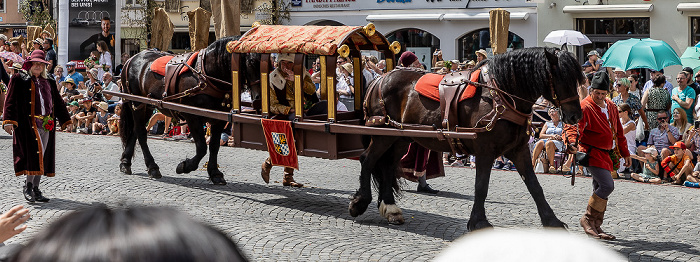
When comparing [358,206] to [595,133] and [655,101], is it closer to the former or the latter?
[595,133]

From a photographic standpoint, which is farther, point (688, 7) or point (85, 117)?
point (688, 7)

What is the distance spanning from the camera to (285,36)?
9.24m

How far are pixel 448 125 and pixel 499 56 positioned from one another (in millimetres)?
716

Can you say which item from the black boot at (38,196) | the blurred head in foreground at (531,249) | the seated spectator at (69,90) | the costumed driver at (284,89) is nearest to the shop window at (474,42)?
the seated spectator at (69,90)

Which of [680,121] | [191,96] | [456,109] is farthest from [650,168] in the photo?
[191,96]

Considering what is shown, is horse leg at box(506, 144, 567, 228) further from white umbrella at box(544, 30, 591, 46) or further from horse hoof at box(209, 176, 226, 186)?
white umbrella at box(544, 30, 591, 46)

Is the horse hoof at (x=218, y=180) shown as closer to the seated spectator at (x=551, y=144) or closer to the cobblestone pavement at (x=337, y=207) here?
the cobblestone pavement at (x=337, y=207)

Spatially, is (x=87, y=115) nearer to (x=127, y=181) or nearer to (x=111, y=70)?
(x=111, y=70)

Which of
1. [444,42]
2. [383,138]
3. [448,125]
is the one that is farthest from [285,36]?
[444,42]

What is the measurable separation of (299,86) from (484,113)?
211 cm

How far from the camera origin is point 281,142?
937 centimetres

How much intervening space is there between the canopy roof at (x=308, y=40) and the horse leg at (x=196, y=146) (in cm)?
158

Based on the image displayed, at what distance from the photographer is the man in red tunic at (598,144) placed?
785 centimetres

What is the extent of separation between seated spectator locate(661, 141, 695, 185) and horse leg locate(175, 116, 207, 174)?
19.6ft
